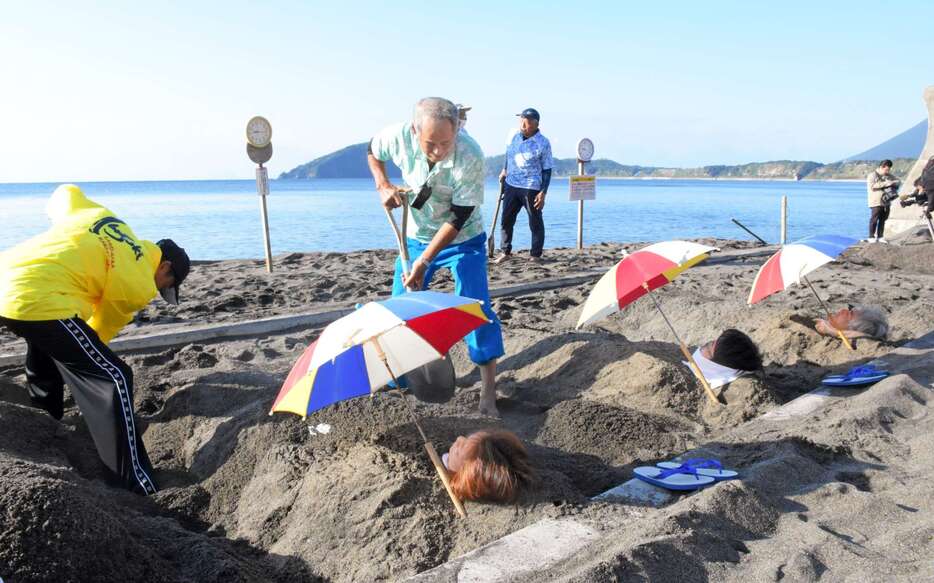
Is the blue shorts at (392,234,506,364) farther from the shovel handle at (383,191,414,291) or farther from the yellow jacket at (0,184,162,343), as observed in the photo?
the yellow jacket at (0,184,162,343)

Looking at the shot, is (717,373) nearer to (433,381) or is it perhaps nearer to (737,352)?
(737,352)

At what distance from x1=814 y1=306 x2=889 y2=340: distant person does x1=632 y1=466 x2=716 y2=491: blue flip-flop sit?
3.01 m

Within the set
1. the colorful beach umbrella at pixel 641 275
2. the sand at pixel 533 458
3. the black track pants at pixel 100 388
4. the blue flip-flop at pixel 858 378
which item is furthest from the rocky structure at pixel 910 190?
the black track pants at pixel 100 388

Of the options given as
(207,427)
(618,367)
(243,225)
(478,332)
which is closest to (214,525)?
(207,427)

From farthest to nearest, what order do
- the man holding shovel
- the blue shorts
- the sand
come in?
1. the blue shorts
2. the man holding shovel
3. the sand

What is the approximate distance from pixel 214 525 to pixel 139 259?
1.42m

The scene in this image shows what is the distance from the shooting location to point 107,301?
13.2ft

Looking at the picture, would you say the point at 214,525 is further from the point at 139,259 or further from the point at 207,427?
the point at 139,259

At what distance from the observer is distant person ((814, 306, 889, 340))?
5.66 m

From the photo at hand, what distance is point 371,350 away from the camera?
3.51 metres

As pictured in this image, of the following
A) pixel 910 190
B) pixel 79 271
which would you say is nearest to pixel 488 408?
pixel 79 271

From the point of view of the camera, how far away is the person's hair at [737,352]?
4844mm

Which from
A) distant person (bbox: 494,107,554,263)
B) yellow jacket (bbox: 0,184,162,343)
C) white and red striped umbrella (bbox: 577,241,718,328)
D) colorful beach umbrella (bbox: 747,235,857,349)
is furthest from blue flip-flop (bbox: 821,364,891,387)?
distant person (bbox: 494,107,554,263)

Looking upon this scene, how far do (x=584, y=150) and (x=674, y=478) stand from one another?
431 inches
